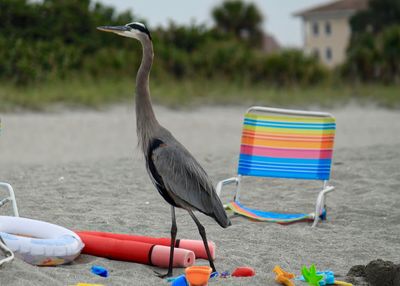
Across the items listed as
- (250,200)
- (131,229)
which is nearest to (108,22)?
(250,200)

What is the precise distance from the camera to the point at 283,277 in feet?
14.9

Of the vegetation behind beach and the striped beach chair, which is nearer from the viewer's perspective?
the striped beach chair

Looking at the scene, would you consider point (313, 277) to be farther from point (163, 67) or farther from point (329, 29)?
point (329, 29)

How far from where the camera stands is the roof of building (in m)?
50.7

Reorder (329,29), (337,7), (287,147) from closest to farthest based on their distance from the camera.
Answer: (287,147) < (337,7) < (329,29)

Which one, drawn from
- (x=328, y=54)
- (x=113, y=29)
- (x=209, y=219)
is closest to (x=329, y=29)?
(x=328, y=54)

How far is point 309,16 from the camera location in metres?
55.2

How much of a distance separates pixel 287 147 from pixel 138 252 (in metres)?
2.77

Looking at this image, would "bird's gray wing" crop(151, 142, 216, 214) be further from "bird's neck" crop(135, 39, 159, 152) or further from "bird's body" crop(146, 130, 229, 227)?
"bird's neck" crop(135, 39, 159, 152)

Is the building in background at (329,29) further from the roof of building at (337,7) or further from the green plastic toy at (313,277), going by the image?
the green plastic toy at (313,277)

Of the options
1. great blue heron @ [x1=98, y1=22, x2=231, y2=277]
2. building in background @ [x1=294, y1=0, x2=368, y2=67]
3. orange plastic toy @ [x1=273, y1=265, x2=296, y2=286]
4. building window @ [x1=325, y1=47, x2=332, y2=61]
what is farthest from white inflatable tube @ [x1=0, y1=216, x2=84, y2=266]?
building window @ [x1=325, y1=47, x2=332, y2=61]

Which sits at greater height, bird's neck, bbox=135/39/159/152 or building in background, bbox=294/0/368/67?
building in background, bbox=294/0/368/67

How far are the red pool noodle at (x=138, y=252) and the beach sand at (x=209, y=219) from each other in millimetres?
59

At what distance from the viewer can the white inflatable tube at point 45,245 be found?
15.3ft
